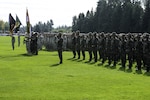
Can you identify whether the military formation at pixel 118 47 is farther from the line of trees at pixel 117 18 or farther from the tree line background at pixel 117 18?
the line of trees at pixel 117 18

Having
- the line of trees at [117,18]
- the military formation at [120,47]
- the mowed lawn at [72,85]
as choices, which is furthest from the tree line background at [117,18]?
the mowed lawn at [72,85]

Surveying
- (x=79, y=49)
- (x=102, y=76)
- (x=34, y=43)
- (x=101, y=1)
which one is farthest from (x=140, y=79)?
(x=101, y=1)

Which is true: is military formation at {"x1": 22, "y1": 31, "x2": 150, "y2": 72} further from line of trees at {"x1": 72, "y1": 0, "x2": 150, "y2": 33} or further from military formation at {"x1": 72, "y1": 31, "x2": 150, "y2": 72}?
line of trees at {"x1": 72, "y1": 0, "x2": 150, "y2": 33}

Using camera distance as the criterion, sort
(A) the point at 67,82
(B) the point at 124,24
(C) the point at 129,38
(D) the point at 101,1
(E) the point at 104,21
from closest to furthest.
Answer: (A) the point at 67,82 < (C) the point at 129,38 < (B) the point at 124,24 < (E) the point at 104,21 < (D) the point at 101,1

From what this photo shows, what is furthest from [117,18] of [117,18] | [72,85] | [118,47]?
[72,85]

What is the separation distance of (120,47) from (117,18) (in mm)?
58289

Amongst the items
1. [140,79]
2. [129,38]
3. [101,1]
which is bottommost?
[140,79]

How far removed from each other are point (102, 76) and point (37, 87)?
16.3 ft

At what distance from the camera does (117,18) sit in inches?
3393

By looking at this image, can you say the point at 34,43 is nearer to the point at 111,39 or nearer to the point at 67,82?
the point at 111,39

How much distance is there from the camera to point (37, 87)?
17531mm

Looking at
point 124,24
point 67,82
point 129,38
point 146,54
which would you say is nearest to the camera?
point 67,82

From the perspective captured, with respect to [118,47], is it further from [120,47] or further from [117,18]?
[117,18]

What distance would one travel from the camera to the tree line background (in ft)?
252
